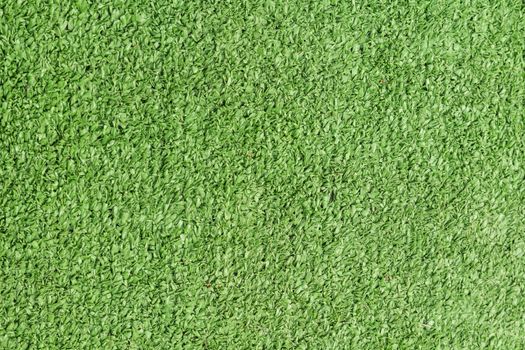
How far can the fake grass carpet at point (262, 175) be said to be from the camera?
2363 mm

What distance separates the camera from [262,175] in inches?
98.1

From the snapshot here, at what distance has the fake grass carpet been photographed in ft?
7.75

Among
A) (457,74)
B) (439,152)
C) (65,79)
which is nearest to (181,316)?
(65,79)

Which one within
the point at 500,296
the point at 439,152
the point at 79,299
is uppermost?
the point at 439,152

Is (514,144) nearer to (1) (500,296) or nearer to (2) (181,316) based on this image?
(1) (500,296)

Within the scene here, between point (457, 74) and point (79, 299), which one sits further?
point (457, 74)

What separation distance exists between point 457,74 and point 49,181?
1.76m

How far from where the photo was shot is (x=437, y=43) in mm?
2598

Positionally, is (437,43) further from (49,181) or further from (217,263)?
(49,181)

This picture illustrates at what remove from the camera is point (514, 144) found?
2.66 metres

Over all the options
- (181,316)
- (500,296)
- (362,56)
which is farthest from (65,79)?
(500,296)

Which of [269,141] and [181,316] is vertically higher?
[269,141]

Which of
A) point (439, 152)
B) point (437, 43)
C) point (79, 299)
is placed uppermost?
point (437, 43)

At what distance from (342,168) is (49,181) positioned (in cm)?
119
